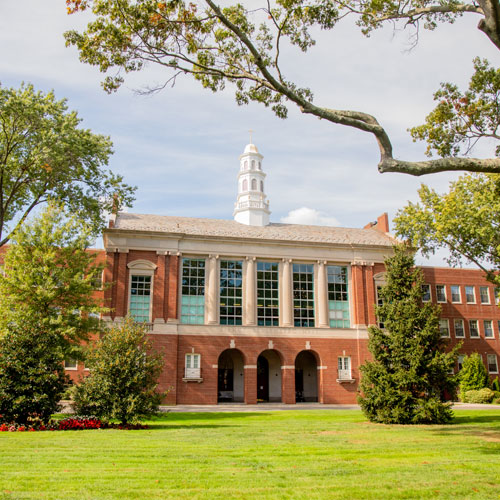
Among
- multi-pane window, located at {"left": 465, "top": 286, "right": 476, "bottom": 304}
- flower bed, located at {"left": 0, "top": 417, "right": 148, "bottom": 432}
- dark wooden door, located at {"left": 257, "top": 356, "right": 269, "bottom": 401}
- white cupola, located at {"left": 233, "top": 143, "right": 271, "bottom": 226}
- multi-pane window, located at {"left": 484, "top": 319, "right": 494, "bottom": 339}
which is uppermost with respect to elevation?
white cupola, located at {"left": 233, "top": 143, "right": 271, "bottom": 226}

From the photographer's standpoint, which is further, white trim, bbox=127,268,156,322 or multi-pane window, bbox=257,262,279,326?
multi-pane window, bbox=257,262,279,326

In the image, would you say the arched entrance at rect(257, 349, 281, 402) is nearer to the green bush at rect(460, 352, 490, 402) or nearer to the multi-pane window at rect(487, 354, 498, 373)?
the green bush at rect(460, 352, 490, 402)

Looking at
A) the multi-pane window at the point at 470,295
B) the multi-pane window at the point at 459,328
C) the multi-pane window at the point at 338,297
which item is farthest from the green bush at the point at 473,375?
the multi-pane window at the point at 338,297

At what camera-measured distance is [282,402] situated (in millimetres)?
38000

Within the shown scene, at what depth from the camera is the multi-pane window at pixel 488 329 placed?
153 ft

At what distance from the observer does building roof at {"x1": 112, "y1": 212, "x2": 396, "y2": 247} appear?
126 ft

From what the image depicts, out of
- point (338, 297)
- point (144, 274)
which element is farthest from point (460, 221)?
point (144, 274)

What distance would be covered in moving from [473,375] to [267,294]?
18.3m

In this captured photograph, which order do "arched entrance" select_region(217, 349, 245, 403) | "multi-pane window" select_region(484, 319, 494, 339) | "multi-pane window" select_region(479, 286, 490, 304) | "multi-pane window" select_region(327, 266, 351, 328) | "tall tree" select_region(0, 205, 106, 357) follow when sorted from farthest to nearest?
"multi-pane window" select_region(479, 286, 490, 304)
"multi-pane window" select_region(484, 319, 494, 339)
"arched entrance" select_region(217, 349, 245, 403)
"multi-pane window" select_region(327, 266, 351, 328)
"tall tree" select_region(0, 205, 106, 357)

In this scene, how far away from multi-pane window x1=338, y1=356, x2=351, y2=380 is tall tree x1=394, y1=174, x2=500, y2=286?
985 centimetres

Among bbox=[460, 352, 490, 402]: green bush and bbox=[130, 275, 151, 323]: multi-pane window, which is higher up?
bbox=[130, 275, 151, 323]: multi-pane window

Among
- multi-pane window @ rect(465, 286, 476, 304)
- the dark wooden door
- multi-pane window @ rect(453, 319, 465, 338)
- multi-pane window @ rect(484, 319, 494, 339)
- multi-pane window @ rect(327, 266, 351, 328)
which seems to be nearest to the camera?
multi-pane window @ rect(327, 266, 351, 328)

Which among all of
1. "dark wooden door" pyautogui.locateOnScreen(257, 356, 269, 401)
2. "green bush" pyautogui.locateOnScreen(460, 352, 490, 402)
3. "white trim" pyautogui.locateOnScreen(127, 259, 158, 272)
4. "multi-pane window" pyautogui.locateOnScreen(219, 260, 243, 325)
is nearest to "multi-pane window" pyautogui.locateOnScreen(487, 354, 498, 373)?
"green bush" pyautogui.locateOnScreen(460, 352, 490, 402)

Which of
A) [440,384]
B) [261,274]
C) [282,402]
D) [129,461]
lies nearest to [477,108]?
[440,384]
